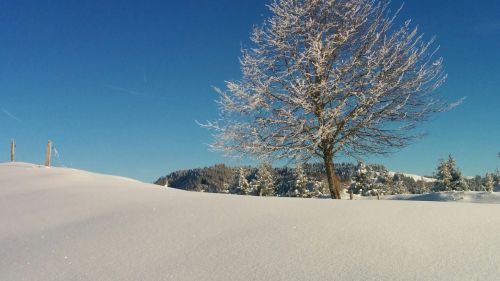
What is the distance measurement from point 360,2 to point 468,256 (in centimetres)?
990

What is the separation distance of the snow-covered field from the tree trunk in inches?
215

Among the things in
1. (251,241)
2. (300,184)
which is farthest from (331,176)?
(300,184)

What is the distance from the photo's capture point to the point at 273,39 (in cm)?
1221

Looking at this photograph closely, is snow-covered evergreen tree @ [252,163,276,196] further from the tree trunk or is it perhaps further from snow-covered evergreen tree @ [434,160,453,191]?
the tree trunk

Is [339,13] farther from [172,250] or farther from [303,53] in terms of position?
[172,250]

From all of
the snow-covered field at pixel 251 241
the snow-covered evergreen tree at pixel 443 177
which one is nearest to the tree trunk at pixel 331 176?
the snow-covered field at pixel 251 241

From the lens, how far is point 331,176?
11727 mm

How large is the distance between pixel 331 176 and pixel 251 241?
7711 mm

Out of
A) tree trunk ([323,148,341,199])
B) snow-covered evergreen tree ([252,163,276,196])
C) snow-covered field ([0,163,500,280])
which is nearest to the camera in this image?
snow-covered field ([0,163,500,280])

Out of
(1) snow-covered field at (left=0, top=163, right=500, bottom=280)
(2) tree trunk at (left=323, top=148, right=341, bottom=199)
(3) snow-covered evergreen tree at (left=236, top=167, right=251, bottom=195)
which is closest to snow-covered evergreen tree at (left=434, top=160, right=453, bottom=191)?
(3) snow-covered evergreen tree at (left=236, top=167, right=251, bottom=195)

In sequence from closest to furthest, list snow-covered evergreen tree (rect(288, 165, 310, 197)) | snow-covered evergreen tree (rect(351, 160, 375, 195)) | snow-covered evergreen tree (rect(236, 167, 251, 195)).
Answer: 1. snow-covered evergreen tree (rect(288, 165, 310, 197))
2. snow-covered evergreen tree (rect(351, 160, 375, 195))
3. snow-covered evergreen tree (rect(236, 167, 251, 195))

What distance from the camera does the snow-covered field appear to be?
11.9ft

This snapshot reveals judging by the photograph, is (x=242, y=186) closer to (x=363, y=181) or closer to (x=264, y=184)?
(x=264, y=184)

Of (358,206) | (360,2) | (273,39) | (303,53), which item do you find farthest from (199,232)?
(360,2)
